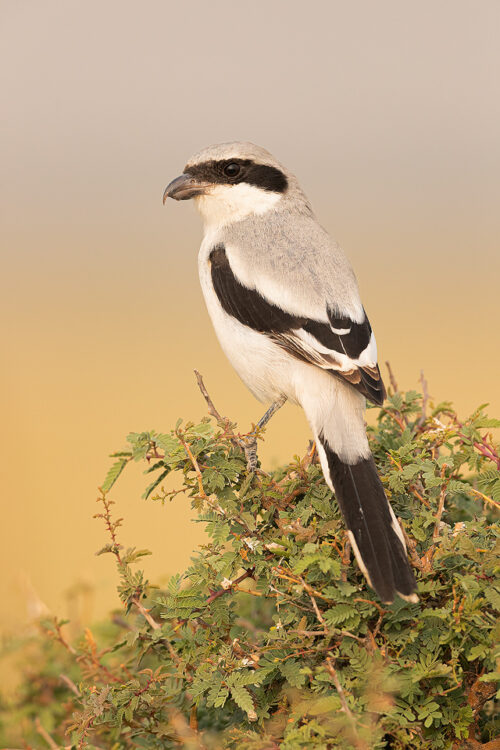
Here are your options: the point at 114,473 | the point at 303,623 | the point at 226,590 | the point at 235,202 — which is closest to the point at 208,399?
the point at 114,473

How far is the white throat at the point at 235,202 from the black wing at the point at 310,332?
14.1 inches

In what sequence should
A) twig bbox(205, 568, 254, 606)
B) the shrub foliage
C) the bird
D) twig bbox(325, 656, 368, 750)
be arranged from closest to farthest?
twig bbox(325, 656, 368, 750), the shrub foliage, twig bbox(205, 568, 254, 606), the bird

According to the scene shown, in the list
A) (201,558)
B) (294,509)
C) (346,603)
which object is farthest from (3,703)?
(346,603)

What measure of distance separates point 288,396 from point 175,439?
2.36ft

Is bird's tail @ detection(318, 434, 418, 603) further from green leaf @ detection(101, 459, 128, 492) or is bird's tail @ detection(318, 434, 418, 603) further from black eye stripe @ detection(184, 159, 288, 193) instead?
black eye stripe @ detection(184, 159, 288, 193)

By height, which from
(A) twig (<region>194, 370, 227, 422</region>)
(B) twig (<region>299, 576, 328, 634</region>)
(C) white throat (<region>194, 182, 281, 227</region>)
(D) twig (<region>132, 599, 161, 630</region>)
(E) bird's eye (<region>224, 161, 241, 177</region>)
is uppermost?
(E) bird's eye (<region>224, 161, 241, 177</region>)

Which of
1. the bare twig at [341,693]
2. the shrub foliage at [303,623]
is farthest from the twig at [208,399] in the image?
the bare twig at [341,693]

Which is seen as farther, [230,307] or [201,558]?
[230,307]

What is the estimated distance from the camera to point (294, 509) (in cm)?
166

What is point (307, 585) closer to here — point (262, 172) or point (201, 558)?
point (201, 558)

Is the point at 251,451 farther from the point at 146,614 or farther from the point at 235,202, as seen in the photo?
the point at 235,202

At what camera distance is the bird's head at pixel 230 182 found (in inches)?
104

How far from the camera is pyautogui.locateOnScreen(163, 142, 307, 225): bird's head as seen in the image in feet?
8.65

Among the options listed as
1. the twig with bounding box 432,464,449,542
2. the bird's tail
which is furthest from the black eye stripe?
the twig with bounding box 432,464,449,542
